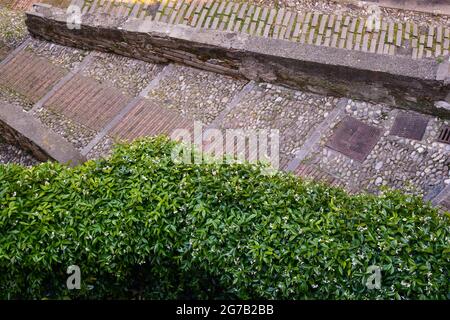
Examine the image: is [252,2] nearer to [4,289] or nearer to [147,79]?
[147,79]

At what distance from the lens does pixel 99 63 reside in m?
8.91

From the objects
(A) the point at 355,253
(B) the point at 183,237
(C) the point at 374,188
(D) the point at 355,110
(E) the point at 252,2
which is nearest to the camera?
(A) the point at 355,253

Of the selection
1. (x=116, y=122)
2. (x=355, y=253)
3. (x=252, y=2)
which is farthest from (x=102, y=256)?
(x=252, y=2)

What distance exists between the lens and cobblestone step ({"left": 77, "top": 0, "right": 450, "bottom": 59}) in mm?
7855

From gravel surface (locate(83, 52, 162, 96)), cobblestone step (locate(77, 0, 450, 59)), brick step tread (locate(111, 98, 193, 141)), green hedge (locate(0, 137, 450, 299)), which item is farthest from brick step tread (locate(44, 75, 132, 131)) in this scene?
green hedge (locate(0, 137, 450, 299))

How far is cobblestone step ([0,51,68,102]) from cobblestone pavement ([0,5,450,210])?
9cm

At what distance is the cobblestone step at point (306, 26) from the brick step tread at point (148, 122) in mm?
1305

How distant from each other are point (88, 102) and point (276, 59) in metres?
2.69

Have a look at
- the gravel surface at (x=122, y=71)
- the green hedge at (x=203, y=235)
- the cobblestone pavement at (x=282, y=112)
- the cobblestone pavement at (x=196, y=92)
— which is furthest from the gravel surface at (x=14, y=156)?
the cobblestone pavement at (x=282, y=112)

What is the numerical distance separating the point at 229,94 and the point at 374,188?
234cm

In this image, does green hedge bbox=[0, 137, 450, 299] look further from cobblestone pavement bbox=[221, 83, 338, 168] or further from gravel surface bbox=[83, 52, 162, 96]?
gravel surface bbox=[83, 52, 162, 96]

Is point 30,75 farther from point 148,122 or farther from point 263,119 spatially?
point 263,119

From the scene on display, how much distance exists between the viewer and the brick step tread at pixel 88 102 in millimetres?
8305
